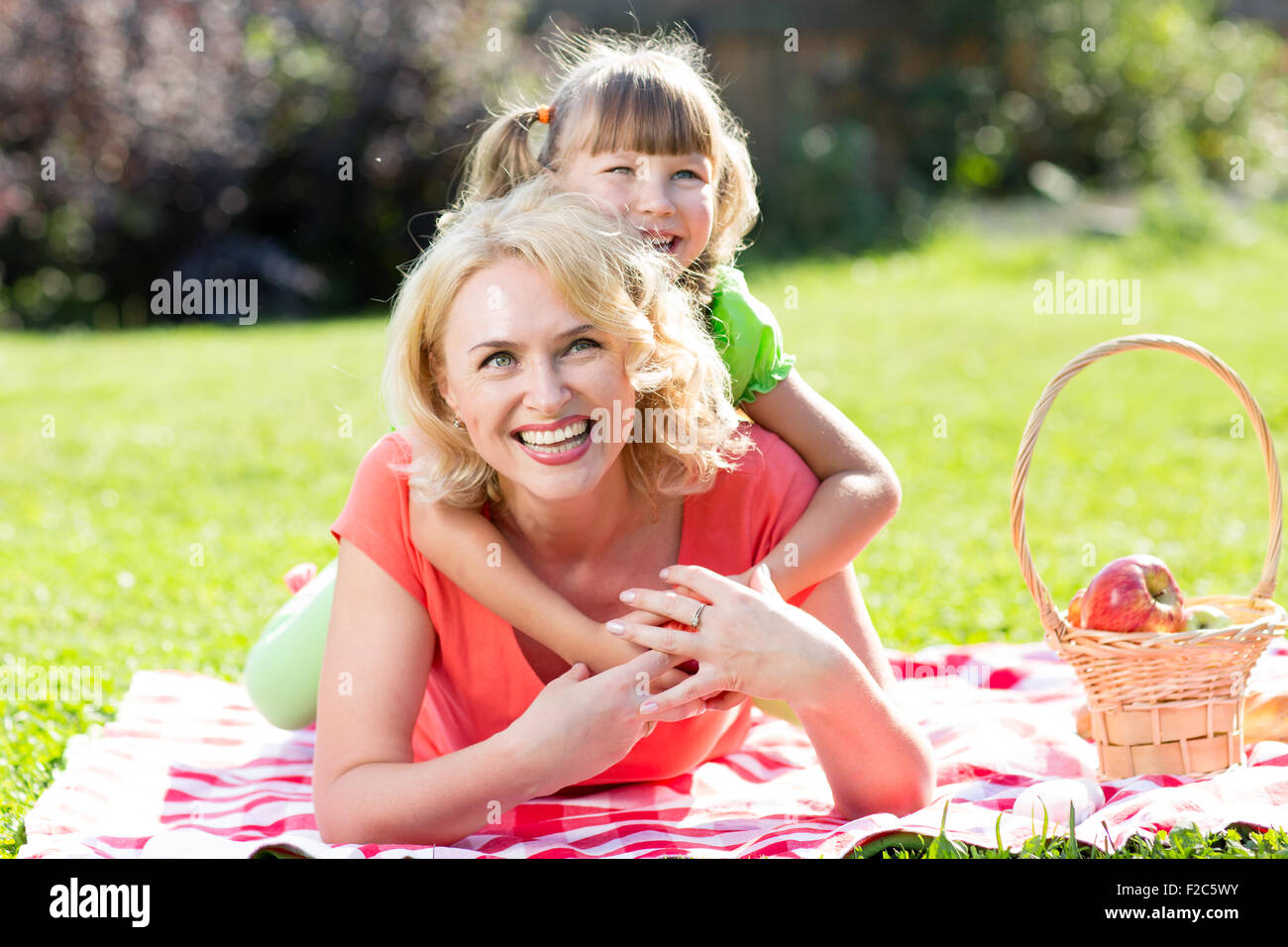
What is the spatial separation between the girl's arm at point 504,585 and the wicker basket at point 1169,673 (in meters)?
0.96

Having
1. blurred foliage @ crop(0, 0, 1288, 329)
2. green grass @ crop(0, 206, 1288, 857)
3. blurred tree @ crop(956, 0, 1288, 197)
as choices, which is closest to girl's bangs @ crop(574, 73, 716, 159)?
green grass @ crop(0, 206, 1288, 857)

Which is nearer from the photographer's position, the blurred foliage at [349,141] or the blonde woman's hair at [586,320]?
the blonde woman's hair at [586,320]

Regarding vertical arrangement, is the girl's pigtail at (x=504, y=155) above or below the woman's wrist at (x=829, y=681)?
above

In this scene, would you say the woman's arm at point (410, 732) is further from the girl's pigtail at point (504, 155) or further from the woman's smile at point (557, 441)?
the girl's pigtail at point (504, 155)

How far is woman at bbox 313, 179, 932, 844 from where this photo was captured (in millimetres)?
2670

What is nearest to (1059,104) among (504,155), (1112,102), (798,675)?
(1112,102)

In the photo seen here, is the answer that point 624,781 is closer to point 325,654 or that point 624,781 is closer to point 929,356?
point 325,654

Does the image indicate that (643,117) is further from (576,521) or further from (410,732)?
(410,732)

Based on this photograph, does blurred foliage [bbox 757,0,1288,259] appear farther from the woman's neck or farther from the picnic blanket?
the woman's neck

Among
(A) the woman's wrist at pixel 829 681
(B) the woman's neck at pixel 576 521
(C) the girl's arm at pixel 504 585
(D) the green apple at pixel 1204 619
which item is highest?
(B) the woman's neck at pixel 576 521

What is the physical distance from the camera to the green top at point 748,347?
3.20 metres

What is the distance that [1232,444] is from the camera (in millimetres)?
7355

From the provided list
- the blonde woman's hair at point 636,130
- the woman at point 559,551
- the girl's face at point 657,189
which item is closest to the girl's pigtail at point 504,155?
the blonde woman's hair at point 636,130

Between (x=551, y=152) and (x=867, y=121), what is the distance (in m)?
13.0
